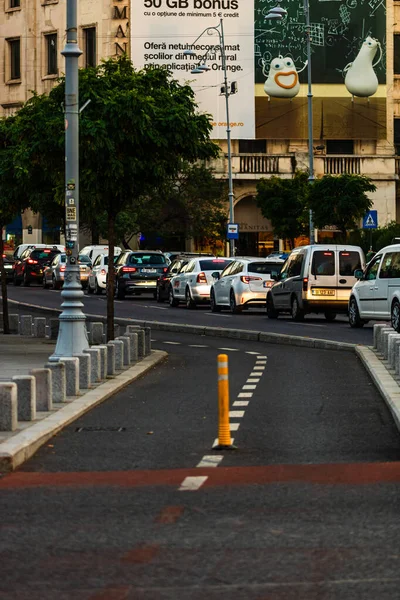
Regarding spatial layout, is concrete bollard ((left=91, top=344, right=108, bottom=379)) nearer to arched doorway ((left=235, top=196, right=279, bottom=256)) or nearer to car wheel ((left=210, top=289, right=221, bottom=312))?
car wheel ((left=210, top=289, right=221, bottom=312))

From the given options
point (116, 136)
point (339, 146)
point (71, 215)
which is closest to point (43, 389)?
point (71, 215)

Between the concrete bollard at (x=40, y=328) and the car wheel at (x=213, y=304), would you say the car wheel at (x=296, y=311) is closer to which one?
the car wheel at (x=213, y=304)

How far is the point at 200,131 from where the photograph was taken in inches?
1011

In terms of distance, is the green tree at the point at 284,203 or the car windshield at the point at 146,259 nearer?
the car windshield at the point at 146,259

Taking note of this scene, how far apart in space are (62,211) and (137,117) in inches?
198

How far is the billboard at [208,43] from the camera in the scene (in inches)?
2916

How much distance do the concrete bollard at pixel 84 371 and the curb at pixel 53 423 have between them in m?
0.14

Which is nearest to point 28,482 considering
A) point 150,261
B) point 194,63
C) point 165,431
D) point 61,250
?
point 165,431

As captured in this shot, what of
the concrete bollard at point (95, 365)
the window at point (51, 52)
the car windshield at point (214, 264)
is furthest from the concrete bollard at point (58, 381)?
the window at point (51, 52)

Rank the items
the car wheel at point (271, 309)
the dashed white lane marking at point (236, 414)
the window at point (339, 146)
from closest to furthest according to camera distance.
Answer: the dashed white lane marking at point (236, 414), the car wheel at point (271, 309), the window at point (339, 146)

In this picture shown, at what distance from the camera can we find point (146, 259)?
174 ft

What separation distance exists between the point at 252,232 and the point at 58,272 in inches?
756

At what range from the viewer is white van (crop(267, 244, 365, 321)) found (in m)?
36.0

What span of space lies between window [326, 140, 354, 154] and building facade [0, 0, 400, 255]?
0.05m
